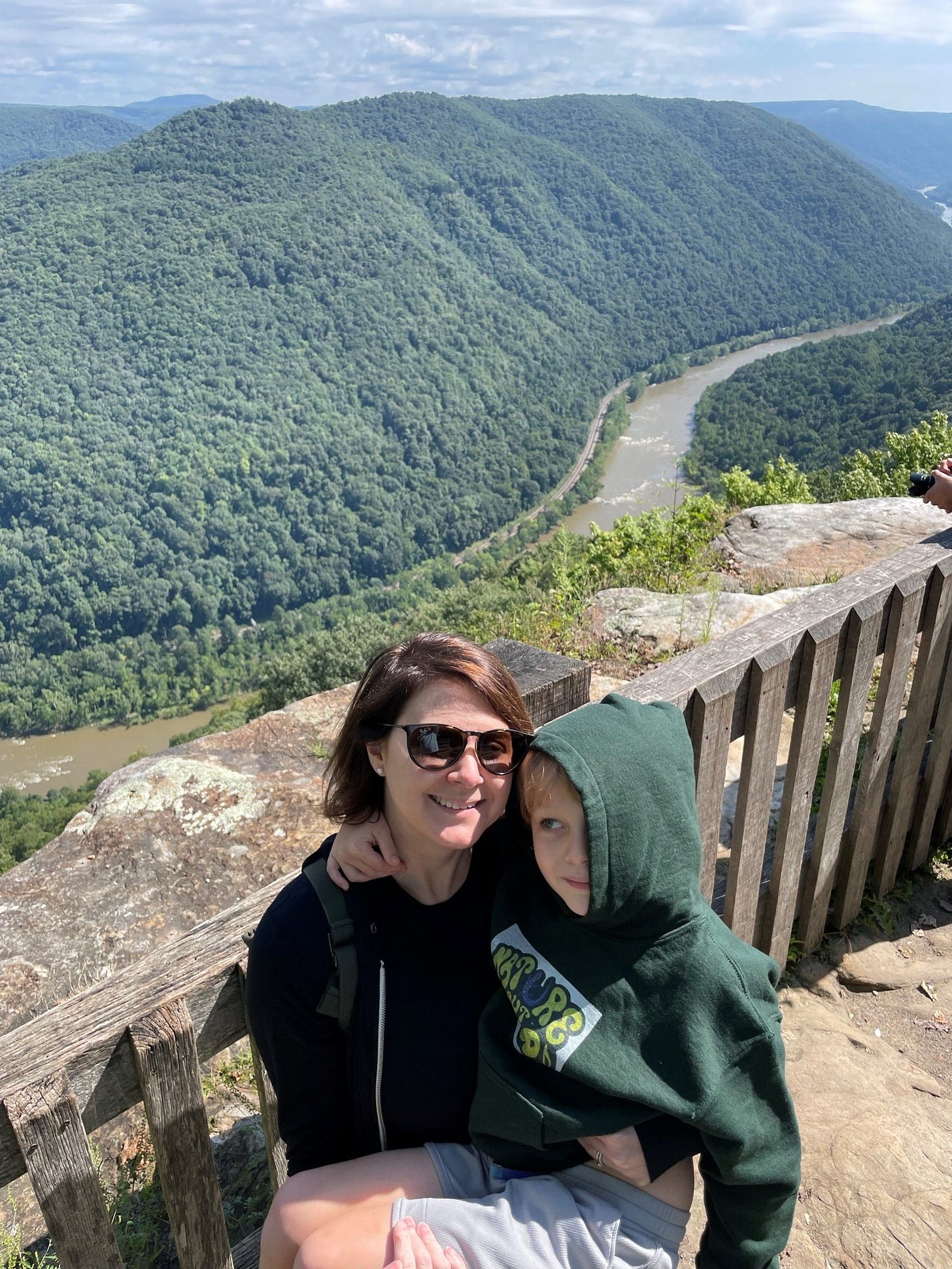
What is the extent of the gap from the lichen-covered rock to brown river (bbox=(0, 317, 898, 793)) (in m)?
15.0

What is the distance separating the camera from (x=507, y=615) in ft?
18.1

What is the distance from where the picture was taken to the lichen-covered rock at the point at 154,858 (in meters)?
3.23

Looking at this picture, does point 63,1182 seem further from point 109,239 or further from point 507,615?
point 109,239

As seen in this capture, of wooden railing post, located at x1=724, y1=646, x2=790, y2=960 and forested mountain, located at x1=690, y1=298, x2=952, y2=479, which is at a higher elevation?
wooden railing post, located at x1=724, y1=646, x2=790, y2=960

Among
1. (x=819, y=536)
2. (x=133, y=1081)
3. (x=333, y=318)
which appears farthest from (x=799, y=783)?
(x=333, y=318)

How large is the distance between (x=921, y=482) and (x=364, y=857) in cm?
211

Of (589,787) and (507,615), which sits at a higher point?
(589,787)

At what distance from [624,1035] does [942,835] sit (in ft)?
6.51

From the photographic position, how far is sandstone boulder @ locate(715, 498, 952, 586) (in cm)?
566

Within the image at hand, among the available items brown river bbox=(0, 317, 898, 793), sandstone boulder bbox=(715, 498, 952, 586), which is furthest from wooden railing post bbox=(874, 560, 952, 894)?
brown river bbox=(0, 317, 898, 793)

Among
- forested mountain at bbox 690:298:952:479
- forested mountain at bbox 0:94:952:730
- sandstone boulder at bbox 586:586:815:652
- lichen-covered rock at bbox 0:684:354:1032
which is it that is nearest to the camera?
lichen-covered rock at bbox 0:684:354:1032

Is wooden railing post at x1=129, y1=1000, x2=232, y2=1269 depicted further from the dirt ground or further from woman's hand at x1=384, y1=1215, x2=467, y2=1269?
the dirt ground

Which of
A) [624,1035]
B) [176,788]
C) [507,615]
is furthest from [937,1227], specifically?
[507,615]

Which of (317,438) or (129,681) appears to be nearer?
(129,681)
